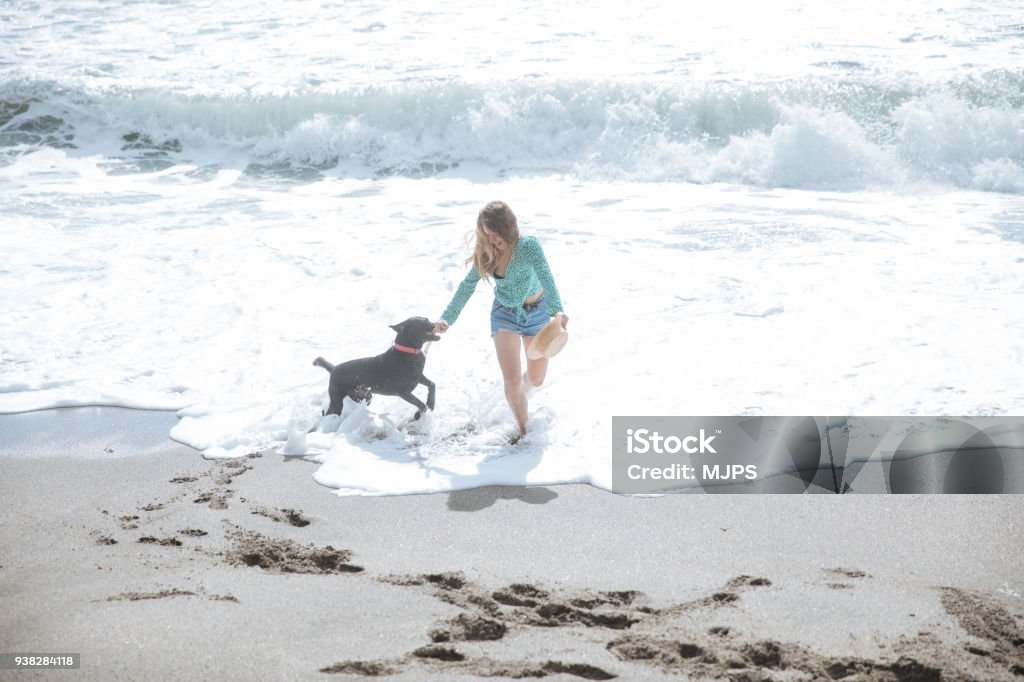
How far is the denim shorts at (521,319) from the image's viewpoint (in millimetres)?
4957

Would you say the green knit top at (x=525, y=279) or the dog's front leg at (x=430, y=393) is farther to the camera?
the dog's front leg at (x=430, y=393)

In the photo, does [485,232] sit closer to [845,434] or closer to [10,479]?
[845,434]

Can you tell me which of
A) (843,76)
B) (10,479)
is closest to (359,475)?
(10,479)

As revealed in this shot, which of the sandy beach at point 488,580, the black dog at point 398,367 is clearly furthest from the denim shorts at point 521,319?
the sandy beach at point 488,580

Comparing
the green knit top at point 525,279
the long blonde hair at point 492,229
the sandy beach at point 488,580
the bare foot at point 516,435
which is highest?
the long blonde hair at point 492,229

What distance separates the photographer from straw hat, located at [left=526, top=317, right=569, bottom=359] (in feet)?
15.5

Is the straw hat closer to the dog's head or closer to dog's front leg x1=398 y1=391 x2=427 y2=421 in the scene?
the dog's head

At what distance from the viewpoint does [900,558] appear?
368 cm

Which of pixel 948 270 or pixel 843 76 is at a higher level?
pixel 843 76

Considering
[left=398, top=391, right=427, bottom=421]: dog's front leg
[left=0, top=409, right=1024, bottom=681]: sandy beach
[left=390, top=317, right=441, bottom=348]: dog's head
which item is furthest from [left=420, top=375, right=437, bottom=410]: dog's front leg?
[left=0, top=409, right=1024, bottom=681]: sandy beach

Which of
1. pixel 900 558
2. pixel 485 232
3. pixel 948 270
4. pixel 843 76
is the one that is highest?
pixel 843 76

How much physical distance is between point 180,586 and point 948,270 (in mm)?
6806

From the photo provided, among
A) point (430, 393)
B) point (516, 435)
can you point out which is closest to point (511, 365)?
point (516, 435)

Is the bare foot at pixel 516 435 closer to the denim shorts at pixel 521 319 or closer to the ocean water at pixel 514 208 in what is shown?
the ocean water at pixel 514 208
